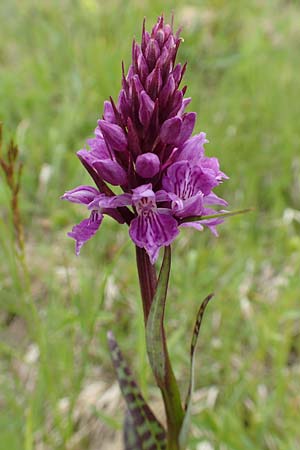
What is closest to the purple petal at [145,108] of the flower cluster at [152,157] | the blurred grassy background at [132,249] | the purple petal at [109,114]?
the flower cluster at [152,157]

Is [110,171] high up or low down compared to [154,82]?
down

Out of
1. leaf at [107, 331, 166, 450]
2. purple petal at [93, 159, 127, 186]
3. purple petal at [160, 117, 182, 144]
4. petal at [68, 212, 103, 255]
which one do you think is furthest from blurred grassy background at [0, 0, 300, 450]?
purple petal at [160, 117, 182, 144]

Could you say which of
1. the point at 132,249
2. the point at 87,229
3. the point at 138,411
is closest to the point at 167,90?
the point at 87,229

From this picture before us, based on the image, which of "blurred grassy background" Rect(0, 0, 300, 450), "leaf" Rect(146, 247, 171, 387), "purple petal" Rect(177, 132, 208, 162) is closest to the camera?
"leaf" Rect(146, 247, 171, 387)

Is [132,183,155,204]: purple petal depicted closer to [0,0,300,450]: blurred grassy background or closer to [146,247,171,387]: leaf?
[146,247,171,387]: leaf

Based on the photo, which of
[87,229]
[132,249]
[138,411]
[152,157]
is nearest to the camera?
[152,157]

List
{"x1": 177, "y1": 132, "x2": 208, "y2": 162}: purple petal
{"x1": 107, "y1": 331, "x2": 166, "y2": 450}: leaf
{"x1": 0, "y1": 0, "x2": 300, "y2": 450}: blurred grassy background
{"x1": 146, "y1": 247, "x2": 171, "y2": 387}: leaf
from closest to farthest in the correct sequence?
{"x1": 146, "y1": 247, "x2": 171, "y2": 387}: leaf → {"x1": 177, "y1": 132, "x2": 208, "y2": 162}: purple petal → {"x1": 107, "y1": 331, "x2": 166, "y2": 450}: leaf → {"x1": 0, "y1": 0, "x2": 300, "y2": 450}: blurred grassy background

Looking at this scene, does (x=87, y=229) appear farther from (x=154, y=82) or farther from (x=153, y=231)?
(x=154, y=82)
